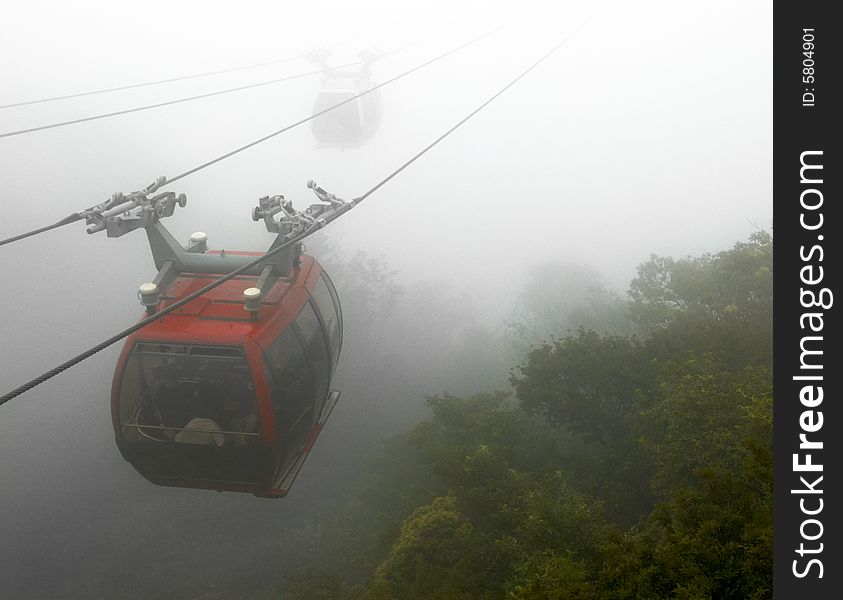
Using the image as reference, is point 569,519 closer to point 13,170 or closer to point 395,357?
point 395,357

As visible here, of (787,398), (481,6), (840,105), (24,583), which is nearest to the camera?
(787,398)

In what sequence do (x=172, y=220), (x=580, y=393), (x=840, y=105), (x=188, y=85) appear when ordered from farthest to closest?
(x=188, y=85), (x=172, y=220), (x=580, y=393), (x=840, y=105)

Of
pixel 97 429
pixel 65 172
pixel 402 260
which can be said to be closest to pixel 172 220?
pixel 65 172

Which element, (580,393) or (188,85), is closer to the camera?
(580,393)

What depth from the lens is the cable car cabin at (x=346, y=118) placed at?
2352 cm

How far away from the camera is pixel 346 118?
77.6ft

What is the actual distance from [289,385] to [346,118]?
1817 centimetres

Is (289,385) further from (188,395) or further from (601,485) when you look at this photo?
(601,485)

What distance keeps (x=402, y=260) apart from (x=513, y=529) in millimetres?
41129

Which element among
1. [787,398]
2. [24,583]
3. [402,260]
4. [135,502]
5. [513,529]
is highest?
[402,260]

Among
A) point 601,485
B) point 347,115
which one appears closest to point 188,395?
point 601,485

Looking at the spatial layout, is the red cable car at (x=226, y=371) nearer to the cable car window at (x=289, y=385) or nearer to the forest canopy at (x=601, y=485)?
the cable car window at (x=289, y=385)

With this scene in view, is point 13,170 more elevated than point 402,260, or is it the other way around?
point 13,170

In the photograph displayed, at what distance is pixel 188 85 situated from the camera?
93500mm
